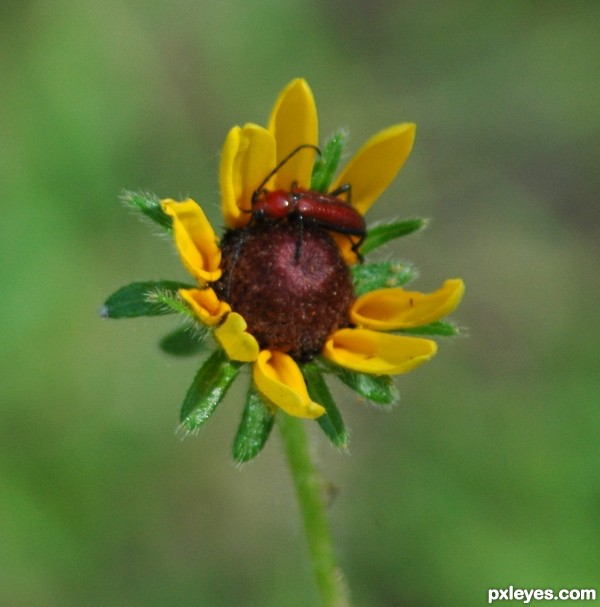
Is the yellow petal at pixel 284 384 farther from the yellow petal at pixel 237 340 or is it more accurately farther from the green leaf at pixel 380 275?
the green leaf at pixel 380 275

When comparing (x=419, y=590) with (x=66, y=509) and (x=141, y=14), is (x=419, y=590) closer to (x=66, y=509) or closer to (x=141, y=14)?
(x=66, y=509)

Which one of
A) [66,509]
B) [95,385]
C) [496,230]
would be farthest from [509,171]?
[66,509]

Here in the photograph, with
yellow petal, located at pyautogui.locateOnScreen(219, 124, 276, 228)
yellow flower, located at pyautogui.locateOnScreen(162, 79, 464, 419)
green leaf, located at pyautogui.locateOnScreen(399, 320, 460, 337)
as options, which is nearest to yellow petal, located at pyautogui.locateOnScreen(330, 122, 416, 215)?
yellow flower, located at pyautogui.locateOnScreen(162, 79, 464, 419)

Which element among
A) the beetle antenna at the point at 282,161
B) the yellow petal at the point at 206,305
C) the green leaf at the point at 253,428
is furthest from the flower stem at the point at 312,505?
the beetle antenna at the point at 282,161

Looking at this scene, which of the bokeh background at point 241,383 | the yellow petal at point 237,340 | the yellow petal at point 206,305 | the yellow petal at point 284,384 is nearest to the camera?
the yellow petal at point 284,384

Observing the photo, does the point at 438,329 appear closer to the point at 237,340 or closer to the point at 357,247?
the point at 357,247
